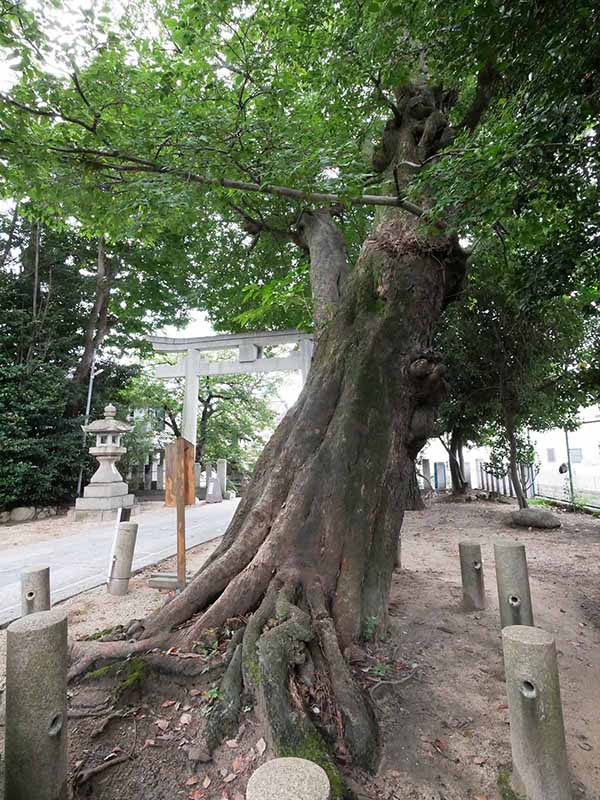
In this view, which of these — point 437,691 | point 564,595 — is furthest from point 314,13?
point 564,595

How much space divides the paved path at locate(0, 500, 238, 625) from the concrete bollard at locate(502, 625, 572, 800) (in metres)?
4.81

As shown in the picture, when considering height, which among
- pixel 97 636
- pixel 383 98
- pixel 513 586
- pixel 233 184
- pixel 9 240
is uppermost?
pixel 9 240

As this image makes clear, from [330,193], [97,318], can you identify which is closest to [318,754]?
[330,193]

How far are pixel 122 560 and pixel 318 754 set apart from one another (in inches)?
154

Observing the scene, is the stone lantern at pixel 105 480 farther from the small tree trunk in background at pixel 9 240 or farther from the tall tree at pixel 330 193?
the tall tree at pixel 330 193

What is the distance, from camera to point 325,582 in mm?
3369

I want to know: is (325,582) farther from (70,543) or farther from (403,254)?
(70,543)

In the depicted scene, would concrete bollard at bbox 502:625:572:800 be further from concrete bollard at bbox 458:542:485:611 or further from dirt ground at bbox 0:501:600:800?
concrete bollard at bbox 458:542:485:611

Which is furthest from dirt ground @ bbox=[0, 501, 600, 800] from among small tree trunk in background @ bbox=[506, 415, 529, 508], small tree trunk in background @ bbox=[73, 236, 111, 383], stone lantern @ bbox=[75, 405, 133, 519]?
small tree trunk in background @ bbox=[73, 236, 111, 383]

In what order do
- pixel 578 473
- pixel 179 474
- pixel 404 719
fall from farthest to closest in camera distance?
pixel 578 473 < pixel 179 474 < pixel 404 719

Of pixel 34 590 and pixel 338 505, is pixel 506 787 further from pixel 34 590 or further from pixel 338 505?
pixel 34 590

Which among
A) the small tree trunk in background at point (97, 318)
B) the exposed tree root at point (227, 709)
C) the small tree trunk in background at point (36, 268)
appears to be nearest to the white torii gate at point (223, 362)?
the small tree trunk in background at point (97, 318)

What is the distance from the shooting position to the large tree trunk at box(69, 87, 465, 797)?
2709 millimetres

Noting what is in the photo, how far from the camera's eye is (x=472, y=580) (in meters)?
4.52
